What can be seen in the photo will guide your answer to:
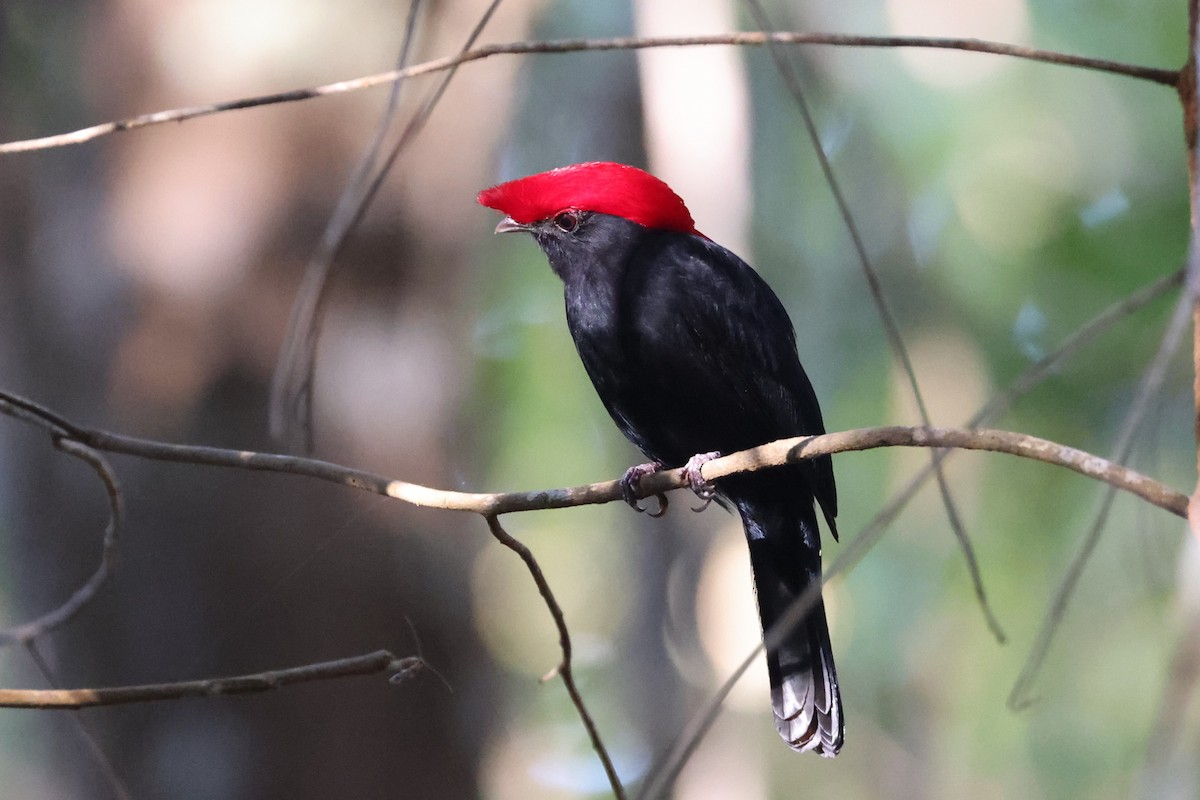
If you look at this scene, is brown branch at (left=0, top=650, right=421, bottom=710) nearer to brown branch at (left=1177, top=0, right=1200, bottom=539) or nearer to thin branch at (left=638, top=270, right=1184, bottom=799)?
thin branch at (left=638, top=270, right=1184, bottom=799)

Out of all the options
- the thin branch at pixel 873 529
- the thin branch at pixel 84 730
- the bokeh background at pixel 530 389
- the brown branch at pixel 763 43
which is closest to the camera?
the thin branch at pixel 873 529

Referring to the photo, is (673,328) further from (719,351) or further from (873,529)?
(873,529)

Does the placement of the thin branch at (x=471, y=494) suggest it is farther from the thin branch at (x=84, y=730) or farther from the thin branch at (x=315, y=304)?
the thin branch at (x=84, y=730)

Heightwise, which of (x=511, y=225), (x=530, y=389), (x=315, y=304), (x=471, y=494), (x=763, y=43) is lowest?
(x=471, y=494)

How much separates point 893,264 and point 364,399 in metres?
2.52

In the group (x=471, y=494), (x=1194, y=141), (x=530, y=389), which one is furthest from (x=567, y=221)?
(x=530, y=389)

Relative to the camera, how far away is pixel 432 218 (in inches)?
132

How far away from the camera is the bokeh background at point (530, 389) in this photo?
249cm

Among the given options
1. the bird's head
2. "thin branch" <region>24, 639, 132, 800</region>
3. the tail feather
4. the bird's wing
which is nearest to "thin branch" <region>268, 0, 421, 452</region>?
"thin branch" <region>24, 639, 132, 800</region>

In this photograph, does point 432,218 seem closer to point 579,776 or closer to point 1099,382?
point 579,776

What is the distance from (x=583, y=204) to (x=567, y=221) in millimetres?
101

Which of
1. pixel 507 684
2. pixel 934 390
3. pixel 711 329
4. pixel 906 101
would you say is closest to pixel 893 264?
pixel 934 390

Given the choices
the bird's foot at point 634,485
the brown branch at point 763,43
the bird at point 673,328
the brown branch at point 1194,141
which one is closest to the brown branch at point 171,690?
the bird's foot at point 634,485

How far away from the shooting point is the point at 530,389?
5.14 m
